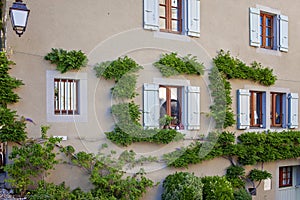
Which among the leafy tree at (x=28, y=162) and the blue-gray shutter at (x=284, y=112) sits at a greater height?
the blue-gray shutter at (x=284, y=112)

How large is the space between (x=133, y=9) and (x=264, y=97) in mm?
4569

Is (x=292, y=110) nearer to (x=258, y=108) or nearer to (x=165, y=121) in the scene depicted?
(x=258, y=108)

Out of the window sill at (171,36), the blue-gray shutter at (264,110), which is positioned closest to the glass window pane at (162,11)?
the window sill at (171,36)

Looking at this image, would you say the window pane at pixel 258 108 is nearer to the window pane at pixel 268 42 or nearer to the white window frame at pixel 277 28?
the white window frame at pixel 277 28

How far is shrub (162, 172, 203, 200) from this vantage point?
777cm

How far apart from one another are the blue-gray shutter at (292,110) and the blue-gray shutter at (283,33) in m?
1.37

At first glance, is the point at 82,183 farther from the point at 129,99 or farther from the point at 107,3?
the point at 107,3

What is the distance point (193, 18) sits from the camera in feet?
29.7

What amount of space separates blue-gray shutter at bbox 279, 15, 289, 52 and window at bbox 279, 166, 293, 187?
3473 millimetres

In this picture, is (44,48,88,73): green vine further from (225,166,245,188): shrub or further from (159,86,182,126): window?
(225,166,245,188): shrub

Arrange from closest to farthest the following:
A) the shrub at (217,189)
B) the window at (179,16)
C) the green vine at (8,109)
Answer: the green vine at (8,109) → the shrub at (217,189) → the window at (179,16)

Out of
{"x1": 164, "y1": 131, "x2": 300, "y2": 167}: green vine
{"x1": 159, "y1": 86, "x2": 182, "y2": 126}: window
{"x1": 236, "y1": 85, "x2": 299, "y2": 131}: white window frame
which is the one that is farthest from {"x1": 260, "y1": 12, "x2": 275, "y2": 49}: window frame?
{"x1": 159, "y1": 86, "x2": 182, "y2": 126}: window

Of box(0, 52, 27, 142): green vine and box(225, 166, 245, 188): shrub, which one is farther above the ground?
box(0, 52, 27, 142): green vine

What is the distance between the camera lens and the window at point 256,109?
1036 cm
